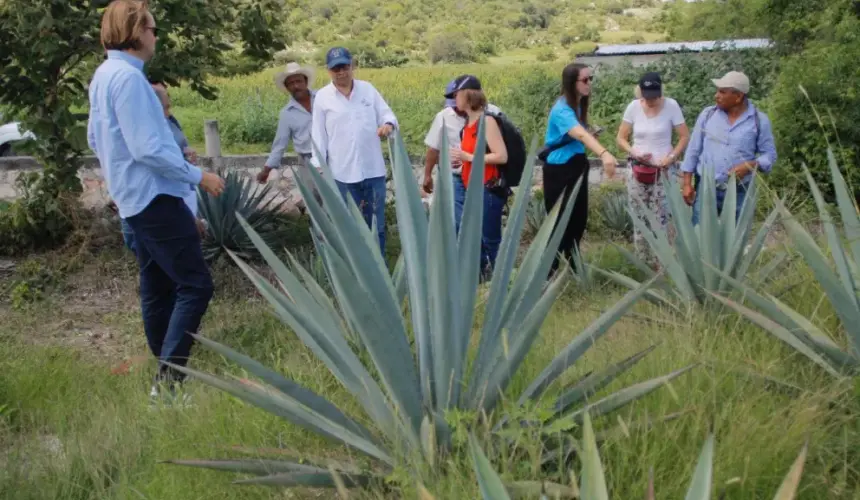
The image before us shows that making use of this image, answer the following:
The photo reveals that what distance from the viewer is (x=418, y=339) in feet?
8.39

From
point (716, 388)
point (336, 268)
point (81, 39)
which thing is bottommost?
point (716, 388)

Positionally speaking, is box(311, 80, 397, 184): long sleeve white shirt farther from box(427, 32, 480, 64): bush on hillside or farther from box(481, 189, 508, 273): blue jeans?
box(427, 32, 480, 64): bush on hillside

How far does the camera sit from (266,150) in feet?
53.9

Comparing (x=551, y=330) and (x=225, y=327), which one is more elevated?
(x=551, y=330)

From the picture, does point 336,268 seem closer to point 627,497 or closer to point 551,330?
point 627,497

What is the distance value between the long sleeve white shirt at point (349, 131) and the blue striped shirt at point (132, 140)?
221 centimetres

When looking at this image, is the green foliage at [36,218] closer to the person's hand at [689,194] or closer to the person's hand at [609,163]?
the person's hand at [609,163]

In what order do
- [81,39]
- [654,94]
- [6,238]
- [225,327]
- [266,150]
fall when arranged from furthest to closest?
[266,150] → [6,238] → [81,39] → [654,94] → [225,327]

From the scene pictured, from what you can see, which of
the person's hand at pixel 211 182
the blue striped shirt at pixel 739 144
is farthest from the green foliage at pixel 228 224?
the blue striped shirt at pixel 739 144

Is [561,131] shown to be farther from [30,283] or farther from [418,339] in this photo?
[30,283]

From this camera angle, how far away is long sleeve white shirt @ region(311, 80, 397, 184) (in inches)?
234

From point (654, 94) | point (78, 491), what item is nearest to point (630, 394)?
point (78, 491)

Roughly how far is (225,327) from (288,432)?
7.96 ft

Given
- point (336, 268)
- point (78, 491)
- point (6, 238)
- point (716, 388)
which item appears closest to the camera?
point (336, 268)
